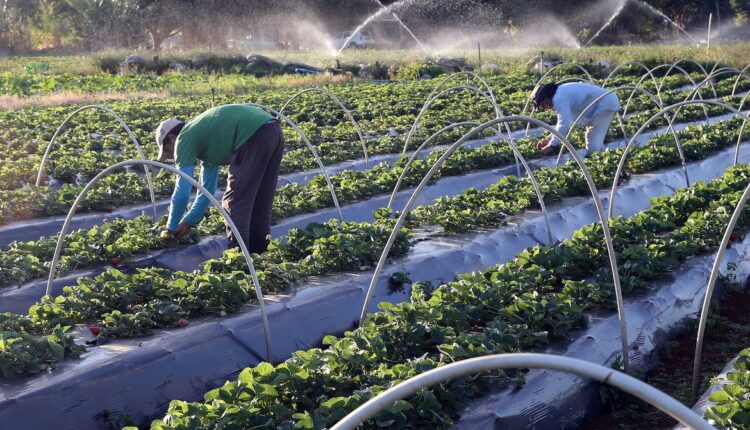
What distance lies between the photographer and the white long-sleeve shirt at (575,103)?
36.7 feet

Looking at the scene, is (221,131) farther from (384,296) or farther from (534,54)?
(534,54)

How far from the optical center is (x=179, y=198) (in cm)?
711

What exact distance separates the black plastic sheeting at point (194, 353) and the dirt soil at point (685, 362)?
78.3 inches

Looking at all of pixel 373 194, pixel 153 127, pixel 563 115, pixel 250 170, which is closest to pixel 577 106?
pixel 563 115

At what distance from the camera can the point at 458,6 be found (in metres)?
47.7

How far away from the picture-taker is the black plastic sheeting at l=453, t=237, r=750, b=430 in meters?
4.65

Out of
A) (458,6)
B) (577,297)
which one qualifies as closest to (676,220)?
(577,297)

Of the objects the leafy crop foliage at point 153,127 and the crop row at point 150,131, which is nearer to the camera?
the leafy crop foliage at point 153,127

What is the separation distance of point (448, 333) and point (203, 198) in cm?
287

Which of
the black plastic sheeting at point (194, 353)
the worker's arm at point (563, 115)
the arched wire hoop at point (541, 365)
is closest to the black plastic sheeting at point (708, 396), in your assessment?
the arched wire hoop at point (541, 365)

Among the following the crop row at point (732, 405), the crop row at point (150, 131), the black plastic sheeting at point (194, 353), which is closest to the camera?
the crop row at point (732, 405)

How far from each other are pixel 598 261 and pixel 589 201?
8.79ft

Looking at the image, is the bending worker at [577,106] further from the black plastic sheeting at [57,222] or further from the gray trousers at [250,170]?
the gray trousers at [250,170]

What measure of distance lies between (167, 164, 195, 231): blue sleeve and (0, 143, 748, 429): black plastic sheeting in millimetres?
1263
